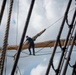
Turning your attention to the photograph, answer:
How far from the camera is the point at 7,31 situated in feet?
18.2

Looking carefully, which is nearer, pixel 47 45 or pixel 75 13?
pixel 75 13

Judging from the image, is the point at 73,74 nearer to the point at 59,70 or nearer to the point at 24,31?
the point at 59,70

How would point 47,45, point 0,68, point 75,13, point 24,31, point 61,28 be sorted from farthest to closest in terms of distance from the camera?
point 47,45 < point 75,13 < point 61,28 < point 0,68 < point 24,31

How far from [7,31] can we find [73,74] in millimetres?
1921

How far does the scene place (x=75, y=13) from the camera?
5.83 metres

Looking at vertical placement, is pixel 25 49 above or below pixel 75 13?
below

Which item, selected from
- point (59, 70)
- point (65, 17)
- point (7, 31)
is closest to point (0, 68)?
point (7, 31)

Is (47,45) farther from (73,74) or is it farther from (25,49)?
(73,74)

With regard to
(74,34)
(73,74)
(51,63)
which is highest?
(74,34)

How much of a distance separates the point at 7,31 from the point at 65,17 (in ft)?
4.27

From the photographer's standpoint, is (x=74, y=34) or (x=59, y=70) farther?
(x=74, y=34)

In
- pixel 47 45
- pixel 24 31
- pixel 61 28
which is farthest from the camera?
pixel 47 45

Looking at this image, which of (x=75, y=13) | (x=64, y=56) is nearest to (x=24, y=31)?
(x=64, y=56)

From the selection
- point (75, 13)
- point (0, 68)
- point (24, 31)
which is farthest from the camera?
point (75, 13)
